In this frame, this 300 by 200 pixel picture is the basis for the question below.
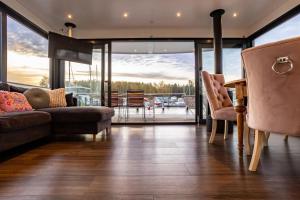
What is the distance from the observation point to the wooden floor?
1.24 meters

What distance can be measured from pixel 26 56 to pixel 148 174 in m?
3.90

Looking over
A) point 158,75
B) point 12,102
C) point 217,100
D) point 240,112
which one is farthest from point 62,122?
point 158,75

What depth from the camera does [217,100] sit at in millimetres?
2674

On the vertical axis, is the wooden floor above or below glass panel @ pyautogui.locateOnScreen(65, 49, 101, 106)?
below

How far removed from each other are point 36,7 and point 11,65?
4.16 ft

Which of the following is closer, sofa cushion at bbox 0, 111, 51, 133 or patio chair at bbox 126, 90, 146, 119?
sofa cushion at bbox 0, 111, 51, 133

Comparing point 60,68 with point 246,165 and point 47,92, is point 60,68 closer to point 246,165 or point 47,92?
point 47,92

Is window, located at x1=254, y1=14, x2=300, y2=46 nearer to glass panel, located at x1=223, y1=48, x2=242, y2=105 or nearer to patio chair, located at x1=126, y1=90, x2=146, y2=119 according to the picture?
glass panel, located at x1=223, y1=48, x2=242, y2=105

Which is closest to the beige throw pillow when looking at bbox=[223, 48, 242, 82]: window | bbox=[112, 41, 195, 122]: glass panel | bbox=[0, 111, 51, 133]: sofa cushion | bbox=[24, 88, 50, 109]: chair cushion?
bbox=[24, 88, 50, 109]: chair cushion

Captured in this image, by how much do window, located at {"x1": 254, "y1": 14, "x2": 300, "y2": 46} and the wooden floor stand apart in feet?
8.55

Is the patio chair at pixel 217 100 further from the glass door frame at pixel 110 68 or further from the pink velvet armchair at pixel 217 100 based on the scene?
the glass door frame at pixel 110 68

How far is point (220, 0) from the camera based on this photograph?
12.8 feet

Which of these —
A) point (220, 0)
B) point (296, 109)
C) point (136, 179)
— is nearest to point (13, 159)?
point (136, 179)

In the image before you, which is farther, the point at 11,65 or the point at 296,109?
the point at 11,65
